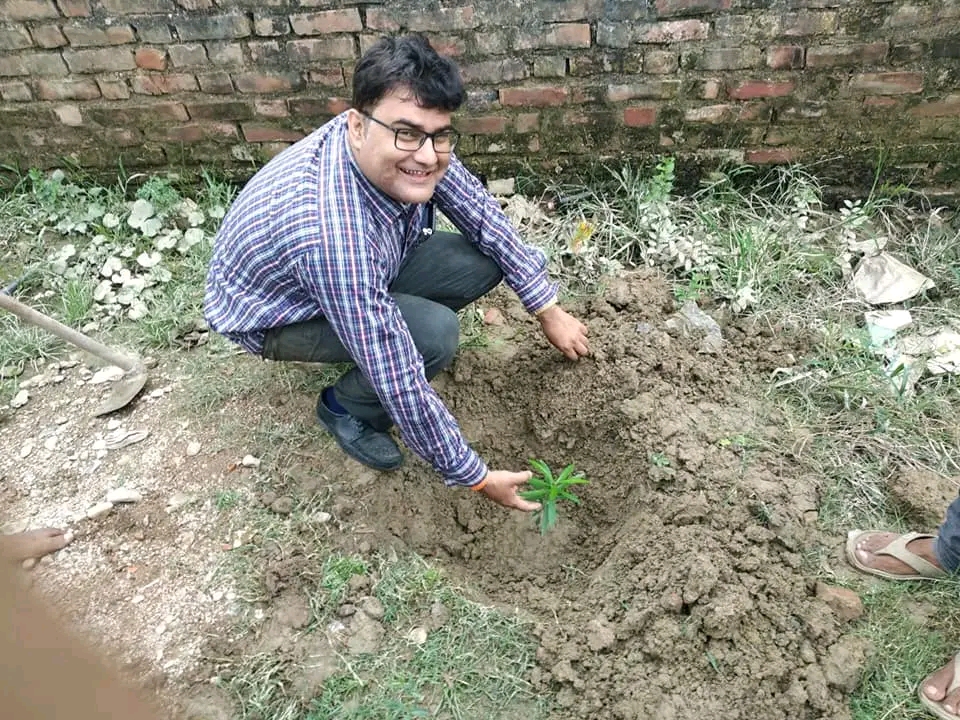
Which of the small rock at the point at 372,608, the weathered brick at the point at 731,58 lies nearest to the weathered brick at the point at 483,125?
the weathered brick at the point at 731,58

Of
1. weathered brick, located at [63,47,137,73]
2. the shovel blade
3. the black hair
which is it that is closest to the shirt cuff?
the black hair

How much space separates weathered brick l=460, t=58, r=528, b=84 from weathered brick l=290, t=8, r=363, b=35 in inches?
16.9

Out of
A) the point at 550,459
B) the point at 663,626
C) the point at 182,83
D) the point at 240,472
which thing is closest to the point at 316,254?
the point at 240,472

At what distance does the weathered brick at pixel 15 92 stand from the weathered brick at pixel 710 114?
2698 mm

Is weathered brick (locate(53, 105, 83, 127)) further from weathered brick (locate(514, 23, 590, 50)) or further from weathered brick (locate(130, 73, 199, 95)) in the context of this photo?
weathered brick (locate(514, 23, 590, 50))

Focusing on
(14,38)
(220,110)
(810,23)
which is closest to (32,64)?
(14,38)

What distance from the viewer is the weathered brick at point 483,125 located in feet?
9.48

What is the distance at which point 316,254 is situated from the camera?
1687mm

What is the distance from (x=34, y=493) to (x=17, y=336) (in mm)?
779

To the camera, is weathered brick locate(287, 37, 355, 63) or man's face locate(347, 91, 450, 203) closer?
man's face locate(347, 91, 450, 203)

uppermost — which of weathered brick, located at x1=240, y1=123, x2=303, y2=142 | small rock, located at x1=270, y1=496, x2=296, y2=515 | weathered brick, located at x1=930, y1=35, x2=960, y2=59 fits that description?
weathered brick, located at x1=930, y1=35, x2=960, y2=59

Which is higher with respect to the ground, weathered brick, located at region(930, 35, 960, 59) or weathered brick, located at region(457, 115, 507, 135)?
weathered brick, located at region(930, 35, 960, 59)

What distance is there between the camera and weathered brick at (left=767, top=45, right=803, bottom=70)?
263 centimetres

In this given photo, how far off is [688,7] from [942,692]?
7.40 feet
